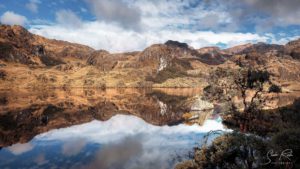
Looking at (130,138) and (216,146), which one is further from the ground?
(216,146)

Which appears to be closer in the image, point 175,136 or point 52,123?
point 175,136

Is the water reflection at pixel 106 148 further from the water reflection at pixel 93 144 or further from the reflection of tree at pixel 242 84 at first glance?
the reflection of tree at pixel 242 84

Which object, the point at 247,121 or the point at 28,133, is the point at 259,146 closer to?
the point at 247,121

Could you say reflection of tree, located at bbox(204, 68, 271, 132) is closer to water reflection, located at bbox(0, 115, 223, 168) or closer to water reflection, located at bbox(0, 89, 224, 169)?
water reflection, located at bbox(0, 115, 223, 168)

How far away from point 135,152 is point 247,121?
3103 cm

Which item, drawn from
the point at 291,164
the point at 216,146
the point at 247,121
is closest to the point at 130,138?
the point at 247,121

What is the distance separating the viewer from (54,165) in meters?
43.2
